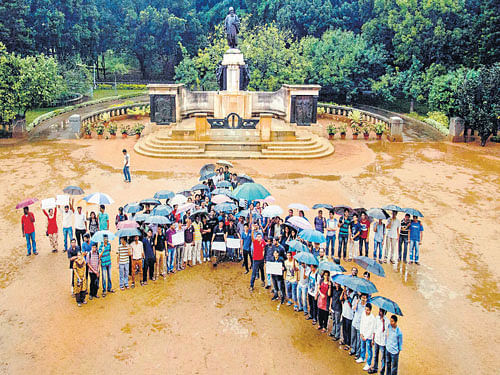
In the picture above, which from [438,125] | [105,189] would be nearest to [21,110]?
[105,189]

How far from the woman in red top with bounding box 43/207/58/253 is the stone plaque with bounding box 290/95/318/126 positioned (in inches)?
711

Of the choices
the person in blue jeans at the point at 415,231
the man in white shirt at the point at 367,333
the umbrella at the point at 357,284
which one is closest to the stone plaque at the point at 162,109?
the person in blue jeans at the point at 415,231

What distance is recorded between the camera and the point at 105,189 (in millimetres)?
17969

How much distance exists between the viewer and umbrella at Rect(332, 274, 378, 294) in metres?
7.94

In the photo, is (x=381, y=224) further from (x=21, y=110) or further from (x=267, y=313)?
(x=21, y=110)

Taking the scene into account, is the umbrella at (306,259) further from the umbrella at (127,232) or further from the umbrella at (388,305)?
the umbrella at (127,232)

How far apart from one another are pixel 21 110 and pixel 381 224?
23.8m

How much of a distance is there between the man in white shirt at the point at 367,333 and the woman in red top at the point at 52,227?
836cm

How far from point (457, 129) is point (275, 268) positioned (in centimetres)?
2163

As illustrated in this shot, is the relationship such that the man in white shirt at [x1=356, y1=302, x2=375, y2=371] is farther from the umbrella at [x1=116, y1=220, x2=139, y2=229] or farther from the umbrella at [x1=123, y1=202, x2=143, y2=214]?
the umbrella at [x1=123, y1=202, x2=143, y2=214]

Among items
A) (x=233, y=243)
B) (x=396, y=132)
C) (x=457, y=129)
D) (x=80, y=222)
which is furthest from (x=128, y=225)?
(x=457, y=129)

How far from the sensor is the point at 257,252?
34.9ft

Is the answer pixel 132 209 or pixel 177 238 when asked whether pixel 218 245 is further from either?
pixel 132 209

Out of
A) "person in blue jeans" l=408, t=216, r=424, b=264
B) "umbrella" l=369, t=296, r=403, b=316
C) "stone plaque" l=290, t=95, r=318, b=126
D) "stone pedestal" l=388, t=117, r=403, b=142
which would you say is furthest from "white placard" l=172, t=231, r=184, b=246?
"stone pedestal" l=388, t=117, r=403, b=142
